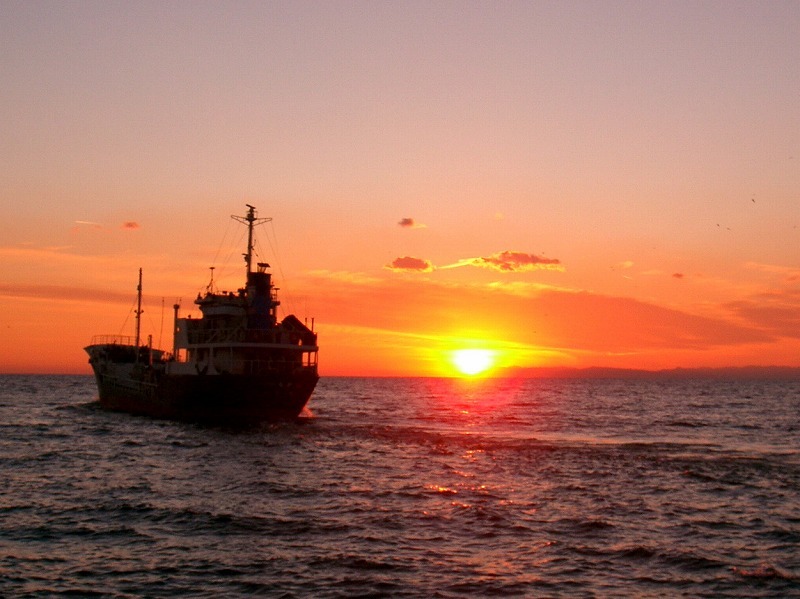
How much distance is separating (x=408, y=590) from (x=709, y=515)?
14462 millimetres

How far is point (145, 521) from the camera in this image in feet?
87.9

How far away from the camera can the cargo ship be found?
6272 centimetres

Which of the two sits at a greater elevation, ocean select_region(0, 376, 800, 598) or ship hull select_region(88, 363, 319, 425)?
ship hull select_region(88, 363, 319, 425)

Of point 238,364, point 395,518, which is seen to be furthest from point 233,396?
point 395,518

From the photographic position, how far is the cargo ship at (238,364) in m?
62.7

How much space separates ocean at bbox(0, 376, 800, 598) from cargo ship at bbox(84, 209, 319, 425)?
874 centimetres

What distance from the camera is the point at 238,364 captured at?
214ft

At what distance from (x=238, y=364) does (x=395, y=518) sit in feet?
131

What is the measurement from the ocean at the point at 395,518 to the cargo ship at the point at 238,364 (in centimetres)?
874

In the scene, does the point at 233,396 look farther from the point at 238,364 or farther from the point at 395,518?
the point at 395,518

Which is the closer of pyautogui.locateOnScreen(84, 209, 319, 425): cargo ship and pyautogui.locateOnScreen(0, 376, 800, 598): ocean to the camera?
pyautogui.locateOnScreen(0, 376, 800, 598): ocean

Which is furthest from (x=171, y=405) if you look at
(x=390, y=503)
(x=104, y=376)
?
(x=390, y=503)

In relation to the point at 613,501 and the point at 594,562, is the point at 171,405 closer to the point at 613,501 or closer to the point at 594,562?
the point at 613,501

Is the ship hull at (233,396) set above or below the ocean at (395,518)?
above
